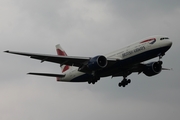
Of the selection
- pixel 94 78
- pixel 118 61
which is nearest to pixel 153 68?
pixel 118 61

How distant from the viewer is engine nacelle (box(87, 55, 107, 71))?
59281 millimetres

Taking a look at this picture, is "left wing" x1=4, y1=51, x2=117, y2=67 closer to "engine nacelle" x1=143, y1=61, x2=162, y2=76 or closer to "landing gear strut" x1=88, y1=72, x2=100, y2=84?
"landing gear strut" x1=88, y1=72, x2=100, y2=84

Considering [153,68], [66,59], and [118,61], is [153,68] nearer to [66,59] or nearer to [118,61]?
[118,61]

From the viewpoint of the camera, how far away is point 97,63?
2329 inches

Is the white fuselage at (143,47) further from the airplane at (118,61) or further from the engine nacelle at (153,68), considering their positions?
the engine nacelle at (153,68)

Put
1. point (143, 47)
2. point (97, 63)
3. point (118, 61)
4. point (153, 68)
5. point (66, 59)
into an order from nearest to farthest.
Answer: point (143, 47) < point (97, 63) < point (118, 61) < point (66, 59) < point (153, 68)

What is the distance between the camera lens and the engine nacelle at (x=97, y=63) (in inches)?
2334

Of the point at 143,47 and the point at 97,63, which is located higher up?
the point at 143,47

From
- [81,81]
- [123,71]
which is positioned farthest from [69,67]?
[123,71]

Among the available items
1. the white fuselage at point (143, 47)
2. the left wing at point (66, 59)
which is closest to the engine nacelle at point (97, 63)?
the left wing at point (66, 59)

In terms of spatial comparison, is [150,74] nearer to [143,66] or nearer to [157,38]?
[143,66]

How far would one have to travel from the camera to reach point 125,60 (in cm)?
5900

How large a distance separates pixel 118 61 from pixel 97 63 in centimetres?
257

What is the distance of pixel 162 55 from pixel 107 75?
8087 mm
